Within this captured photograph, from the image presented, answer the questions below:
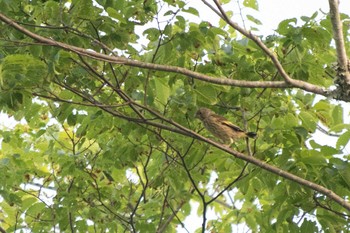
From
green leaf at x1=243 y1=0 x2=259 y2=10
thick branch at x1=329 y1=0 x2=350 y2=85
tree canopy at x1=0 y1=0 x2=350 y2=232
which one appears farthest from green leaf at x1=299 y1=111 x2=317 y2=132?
thick branch at x1=329 y1=0 x2=350 y2=85

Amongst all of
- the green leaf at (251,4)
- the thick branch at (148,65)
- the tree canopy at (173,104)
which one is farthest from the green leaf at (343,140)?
the green leaf at (251,4)

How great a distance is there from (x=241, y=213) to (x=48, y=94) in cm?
248

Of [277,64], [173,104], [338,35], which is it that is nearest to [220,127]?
[173,104]

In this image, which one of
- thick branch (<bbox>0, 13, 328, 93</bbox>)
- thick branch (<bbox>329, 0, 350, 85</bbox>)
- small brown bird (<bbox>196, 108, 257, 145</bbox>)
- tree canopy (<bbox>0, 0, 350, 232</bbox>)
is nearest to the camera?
thick branch (<bbox>329, 0, 350, 85</bbox>)

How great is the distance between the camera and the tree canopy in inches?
227

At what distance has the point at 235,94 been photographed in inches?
264

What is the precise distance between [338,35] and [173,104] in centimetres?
209

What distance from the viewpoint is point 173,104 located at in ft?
21.3

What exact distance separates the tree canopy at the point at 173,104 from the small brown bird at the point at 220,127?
9 cm

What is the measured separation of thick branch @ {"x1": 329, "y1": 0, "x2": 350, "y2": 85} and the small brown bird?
1.84 metres

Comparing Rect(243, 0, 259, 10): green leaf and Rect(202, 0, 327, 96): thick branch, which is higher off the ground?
Rect(243, 0, 259, 10): green leaf

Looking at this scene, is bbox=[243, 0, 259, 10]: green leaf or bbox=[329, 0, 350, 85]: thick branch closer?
bbox=[329, 0, 350, 85]: thick branch

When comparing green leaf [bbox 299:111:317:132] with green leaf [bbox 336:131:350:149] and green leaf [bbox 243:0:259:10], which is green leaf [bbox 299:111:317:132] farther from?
green leaf [bbox 243:0:259:10]

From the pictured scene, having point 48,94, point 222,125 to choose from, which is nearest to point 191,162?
point 222,125
